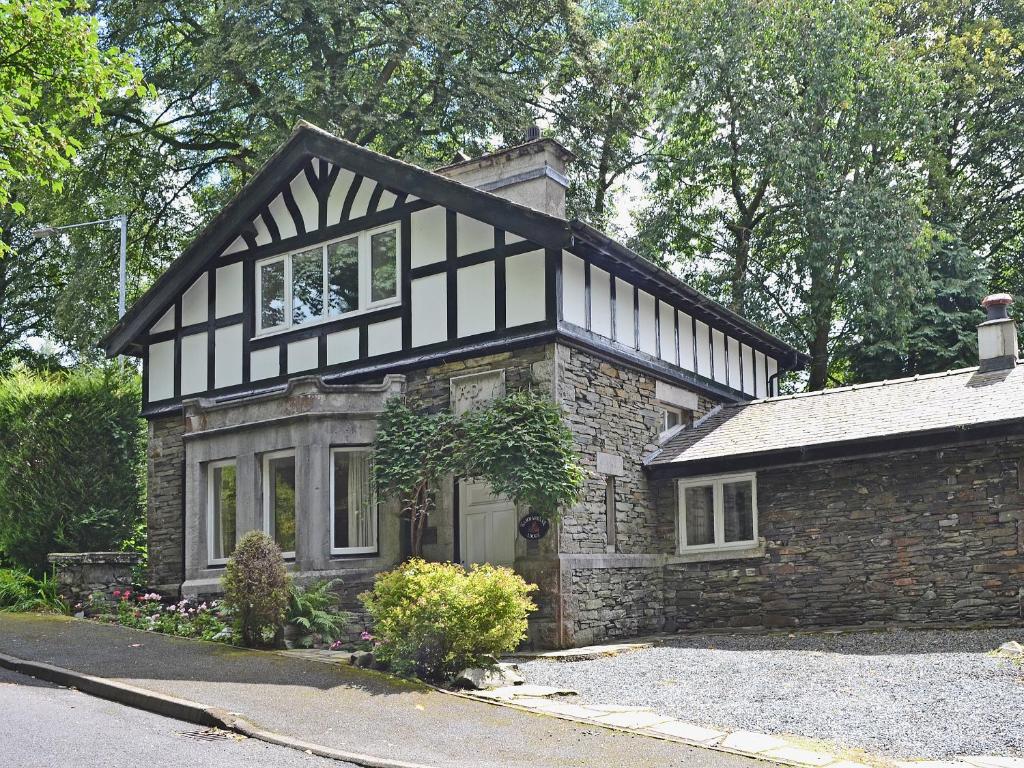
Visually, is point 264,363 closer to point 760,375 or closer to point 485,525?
point 485,525

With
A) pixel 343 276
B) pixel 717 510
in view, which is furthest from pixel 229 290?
pixel 717 510

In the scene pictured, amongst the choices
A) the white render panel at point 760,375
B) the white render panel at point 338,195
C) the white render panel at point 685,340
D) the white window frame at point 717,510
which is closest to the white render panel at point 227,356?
the white render panel at point 338,195

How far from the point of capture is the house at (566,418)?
15.3m

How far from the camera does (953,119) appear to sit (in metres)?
29.5

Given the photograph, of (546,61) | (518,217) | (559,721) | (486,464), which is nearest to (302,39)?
(546,61)

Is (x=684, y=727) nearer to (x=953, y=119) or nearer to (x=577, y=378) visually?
(x=577, y=378)

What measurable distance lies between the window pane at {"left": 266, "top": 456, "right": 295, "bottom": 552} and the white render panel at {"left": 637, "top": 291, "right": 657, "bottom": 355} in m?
5.75

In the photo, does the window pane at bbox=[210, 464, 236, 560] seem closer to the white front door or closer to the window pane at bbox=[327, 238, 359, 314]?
the window pane at bbox=[327, 238, 359, 314]

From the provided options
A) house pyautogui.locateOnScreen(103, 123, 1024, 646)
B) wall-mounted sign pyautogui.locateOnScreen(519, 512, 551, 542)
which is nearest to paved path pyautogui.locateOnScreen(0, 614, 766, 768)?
house pyautogui.locateOnScreen(103, 123, 1024, 646)

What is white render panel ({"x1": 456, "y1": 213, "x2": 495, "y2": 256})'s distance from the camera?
639 inches

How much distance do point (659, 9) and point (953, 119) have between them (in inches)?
336

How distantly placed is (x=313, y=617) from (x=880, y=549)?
305 inches

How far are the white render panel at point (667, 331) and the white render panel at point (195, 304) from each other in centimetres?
770

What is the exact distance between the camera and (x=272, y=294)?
1855 centimetres
